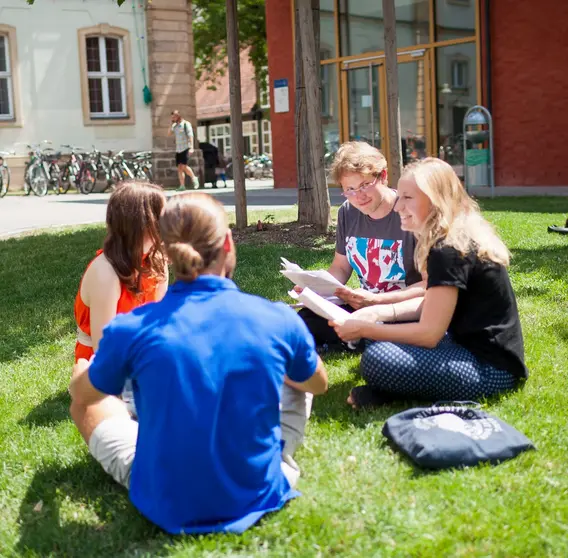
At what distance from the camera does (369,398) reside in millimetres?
3902

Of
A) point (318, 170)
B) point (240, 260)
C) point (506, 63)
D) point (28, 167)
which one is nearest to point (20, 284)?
point (240, 260)

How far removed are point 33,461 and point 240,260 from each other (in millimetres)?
4442

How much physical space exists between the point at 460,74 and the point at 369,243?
1256 centimetres

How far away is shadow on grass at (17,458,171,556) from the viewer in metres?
2.80

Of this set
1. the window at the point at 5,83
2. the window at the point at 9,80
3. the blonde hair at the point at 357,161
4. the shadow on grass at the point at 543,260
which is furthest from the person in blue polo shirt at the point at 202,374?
the window at the point at 5,83

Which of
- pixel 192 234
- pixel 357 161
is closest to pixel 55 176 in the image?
pixel 357 161

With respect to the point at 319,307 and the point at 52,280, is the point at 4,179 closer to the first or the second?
the point at 52,280

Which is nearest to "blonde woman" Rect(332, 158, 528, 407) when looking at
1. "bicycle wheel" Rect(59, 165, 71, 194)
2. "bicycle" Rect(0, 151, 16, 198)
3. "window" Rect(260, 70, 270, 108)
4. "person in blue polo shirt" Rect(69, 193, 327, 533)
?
"person in blue polo shirt" Rect(69, 193, 327, 533)

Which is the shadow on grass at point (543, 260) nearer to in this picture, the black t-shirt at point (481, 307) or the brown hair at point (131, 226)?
the black t-shirt at point (481, 307)

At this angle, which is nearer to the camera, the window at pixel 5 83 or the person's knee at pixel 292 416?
the person's knee at pixel 292 416

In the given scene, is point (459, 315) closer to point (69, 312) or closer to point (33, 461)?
point (33, 461)

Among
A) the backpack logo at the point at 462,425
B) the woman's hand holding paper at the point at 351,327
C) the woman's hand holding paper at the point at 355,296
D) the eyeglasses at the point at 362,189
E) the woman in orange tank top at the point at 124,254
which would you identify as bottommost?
the backpack logo at the point at 462,425

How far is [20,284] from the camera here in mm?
7578

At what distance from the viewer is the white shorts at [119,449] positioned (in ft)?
9.82
